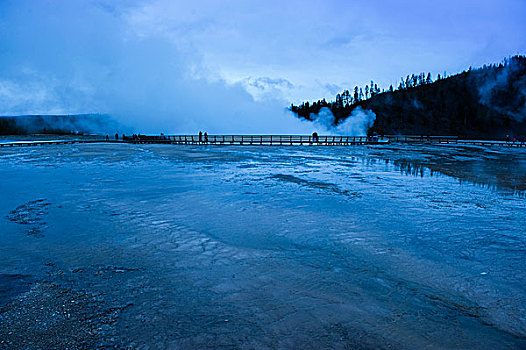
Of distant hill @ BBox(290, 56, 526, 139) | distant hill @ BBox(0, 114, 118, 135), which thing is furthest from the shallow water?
distant hill @ BBox(0, 114, 118, 135)

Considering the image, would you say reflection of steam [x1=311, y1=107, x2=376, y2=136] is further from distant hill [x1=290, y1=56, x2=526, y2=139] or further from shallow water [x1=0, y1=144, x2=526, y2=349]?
shallow water [x1=0, y1=144, x2=526, y2=349]

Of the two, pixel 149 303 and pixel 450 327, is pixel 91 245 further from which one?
pixel 450 327

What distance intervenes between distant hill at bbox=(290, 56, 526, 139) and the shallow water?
99.3m

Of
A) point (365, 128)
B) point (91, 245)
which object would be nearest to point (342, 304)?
point (91, 245)

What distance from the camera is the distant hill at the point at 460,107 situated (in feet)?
375

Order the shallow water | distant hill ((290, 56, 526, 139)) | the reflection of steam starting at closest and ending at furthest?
the shallow water, the reflection of steam, distant hill ((290, 56, 526, 139))

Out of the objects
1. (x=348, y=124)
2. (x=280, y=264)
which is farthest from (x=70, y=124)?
(x=280, y=264)

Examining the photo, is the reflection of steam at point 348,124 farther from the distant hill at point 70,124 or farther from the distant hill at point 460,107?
the distant hill at point 70,124

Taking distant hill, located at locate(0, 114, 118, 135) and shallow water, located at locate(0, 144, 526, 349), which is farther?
distant hill, located at locate(0, 114, 118, 135)

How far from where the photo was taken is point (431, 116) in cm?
12619

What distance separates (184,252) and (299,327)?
8.90 ft

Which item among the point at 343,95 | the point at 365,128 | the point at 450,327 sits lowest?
the point at 450,327

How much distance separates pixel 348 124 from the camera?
95812mm

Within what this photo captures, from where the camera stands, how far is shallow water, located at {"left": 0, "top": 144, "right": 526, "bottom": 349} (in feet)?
11.2
